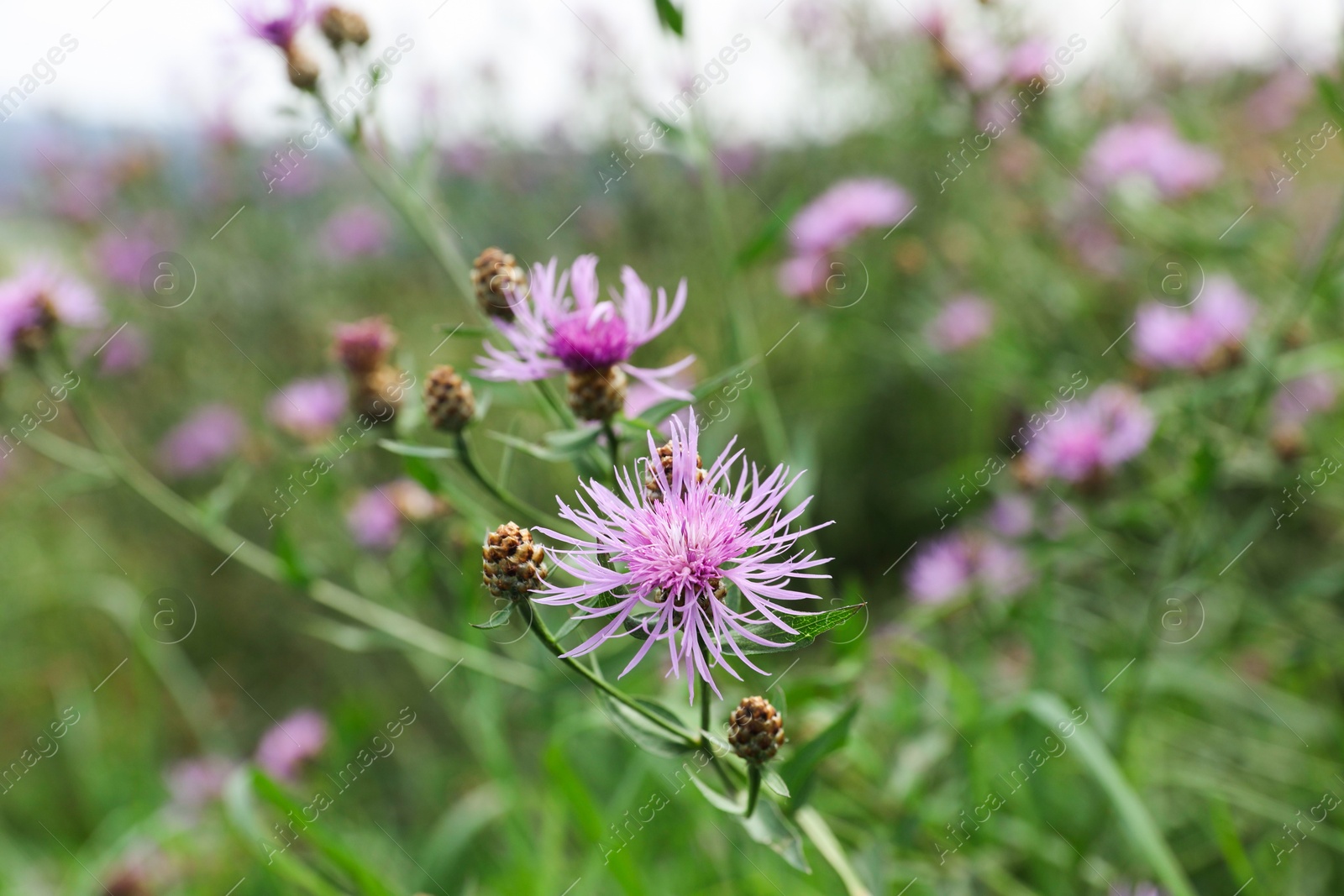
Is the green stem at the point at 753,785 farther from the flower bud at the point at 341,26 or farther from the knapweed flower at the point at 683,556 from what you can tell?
the flower bud at the point at 341,26

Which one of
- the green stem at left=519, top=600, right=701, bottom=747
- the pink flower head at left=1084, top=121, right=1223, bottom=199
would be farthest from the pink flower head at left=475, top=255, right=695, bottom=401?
the pink flower head at left=1084, top=121, right=1223, bottom=199

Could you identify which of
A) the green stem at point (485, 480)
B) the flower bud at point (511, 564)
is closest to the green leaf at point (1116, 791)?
the green stem at point (485, 480)

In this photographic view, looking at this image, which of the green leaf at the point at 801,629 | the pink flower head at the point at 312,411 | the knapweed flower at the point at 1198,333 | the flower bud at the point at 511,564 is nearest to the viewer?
the green leaf at the point at 801,629

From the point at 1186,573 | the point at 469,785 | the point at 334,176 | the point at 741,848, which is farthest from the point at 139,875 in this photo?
the point at 334,176

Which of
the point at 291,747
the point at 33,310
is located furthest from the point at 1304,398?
the point at 33,310

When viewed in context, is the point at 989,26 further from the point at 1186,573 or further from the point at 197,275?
the point at 197,275

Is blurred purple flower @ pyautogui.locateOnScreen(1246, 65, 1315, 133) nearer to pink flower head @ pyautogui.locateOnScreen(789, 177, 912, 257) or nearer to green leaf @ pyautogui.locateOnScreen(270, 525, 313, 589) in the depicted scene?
pink flower head @ pyautogui.locateOnScreen(789, 177, 912, 257)
